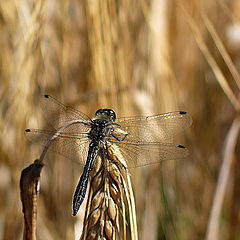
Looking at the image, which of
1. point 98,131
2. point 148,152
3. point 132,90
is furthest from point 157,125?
point 132,90

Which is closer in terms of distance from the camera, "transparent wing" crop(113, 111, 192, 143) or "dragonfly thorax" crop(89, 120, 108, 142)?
"dragonfly thorax" crop(89, 120, 108, 142)

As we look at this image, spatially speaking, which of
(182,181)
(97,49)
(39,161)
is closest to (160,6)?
(97,49)

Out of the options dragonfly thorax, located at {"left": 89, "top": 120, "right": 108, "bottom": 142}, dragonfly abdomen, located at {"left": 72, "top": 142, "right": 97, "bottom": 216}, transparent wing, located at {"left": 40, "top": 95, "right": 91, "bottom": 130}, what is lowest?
dragonfly abdomen, located at {"left": 72, "top": 142, "right": 97, "bottom": 216}

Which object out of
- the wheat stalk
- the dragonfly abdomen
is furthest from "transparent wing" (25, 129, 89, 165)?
the wheat stalk

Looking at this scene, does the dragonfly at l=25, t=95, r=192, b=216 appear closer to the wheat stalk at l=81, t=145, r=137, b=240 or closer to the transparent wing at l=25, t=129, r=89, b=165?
the transparent wing at l=25, t=129, r=89, b=165

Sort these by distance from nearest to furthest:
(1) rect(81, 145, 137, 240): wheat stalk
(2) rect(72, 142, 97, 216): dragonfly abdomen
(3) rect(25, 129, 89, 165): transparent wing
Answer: (1) rect(81, 145, 137, 240): wheat stalk < (2) rect(72, 142, 97, 216): dragonfly abdomen < (3) rect(25, 129, 89, 165): transparent wing

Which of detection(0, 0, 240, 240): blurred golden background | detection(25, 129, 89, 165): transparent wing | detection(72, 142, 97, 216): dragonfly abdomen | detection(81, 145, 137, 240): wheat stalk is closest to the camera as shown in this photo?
detection(81, 145, 137, 240): wheat stalk

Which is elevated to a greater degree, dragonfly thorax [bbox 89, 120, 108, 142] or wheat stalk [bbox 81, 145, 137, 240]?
dragonfly thorax [bbox 89, 120, 108, 142]
